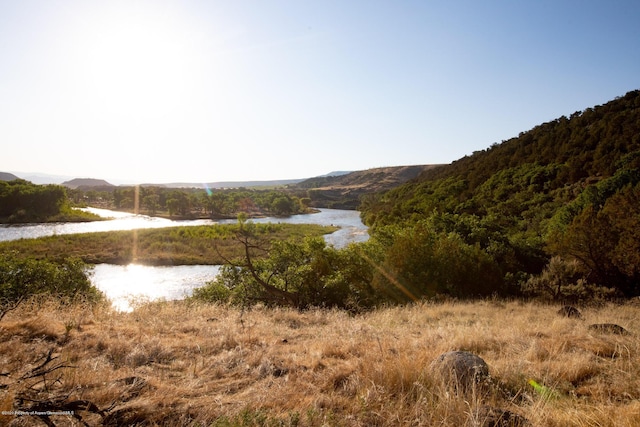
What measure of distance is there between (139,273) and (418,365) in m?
39.4

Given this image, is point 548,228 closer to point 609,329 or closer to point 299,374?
point 609,329

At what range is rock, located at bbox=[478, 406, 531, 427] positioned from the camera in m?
3.05

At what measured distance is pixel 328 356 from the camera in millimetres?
5484

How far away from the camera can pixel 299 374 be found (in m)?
4.67

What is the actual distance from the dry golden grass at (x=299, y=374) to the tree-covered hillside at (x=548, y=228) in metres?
9.80

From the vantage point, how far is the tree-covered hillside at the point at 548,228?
1709 centimetres

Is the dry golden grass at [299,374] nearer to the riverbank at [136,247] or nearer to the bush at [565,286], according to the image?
the bush at [565,286]

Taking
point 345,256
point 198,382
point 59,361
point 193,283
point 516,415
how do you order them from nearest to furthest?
point 516,415 < point 198,382 < point 59,361 < point 345,256 < point 193,283

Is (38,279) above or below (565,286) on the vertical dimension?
above

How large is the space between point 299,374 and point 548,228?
27675mm

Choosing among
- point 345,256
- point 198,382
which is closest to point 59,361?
point 198,382

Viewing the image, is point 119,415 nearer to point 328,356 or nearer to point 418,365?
point 328,356

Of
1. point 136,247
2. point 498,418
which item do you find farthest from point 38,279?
point 136,247

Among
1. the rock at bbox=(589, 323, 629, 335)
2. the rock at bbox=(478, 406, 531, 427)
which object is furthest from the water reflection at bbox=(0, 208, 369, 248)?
the rock at bbox=(478, 406, 531, 427)
